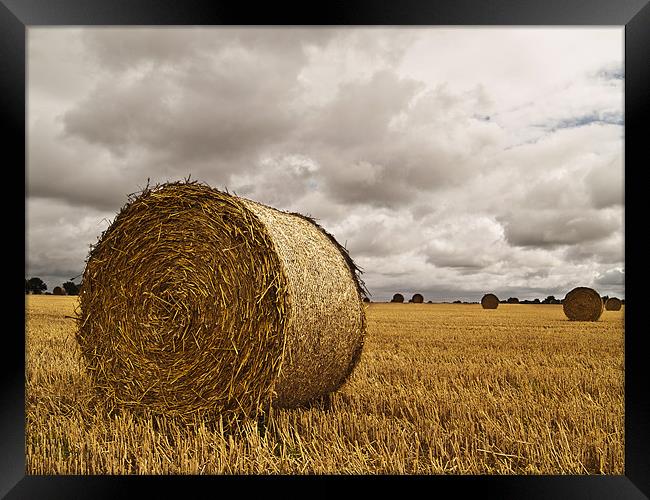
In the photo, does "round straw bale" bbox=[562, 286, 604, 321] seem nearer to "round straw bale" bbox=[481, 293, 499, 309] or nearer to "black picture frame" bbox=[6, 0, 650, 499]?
"round straw bale" bbox=[481, 293, 499, 309]

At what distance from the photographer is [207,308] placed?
525 centimetres

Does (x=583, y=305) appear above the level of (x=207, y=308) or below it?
below

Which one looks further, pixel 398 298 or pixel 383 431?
pixel 398 298

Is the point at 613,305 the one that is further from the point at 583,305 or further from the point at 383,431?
the point at 383,431

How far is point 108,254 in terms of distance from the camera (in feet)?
18.9

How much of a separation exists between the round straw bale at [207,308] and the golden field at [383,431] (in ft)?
0.97

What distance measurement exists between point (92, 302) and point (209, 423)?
1665mm

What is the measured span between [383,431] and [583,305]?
17334mm

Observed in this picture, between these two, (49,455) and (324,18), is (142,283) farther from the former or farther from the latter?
(324,18)

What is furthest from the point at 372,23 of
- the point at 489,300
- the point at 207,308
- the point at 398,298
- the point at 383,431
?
the point at 398,298

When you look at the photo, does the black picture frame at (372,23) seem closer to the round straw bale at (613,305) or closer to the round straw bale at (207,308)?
the round straw bale at (207,308)

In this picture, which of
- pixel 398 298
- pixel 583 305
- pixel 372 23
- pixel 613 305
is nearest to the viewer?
pixel 372 23

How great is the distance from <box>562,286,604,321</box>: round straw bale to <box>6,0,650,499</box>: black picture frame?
699 inches

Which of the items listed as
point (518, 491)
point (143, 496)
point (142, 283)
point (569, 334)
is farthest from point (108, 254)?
point (569, 334)
